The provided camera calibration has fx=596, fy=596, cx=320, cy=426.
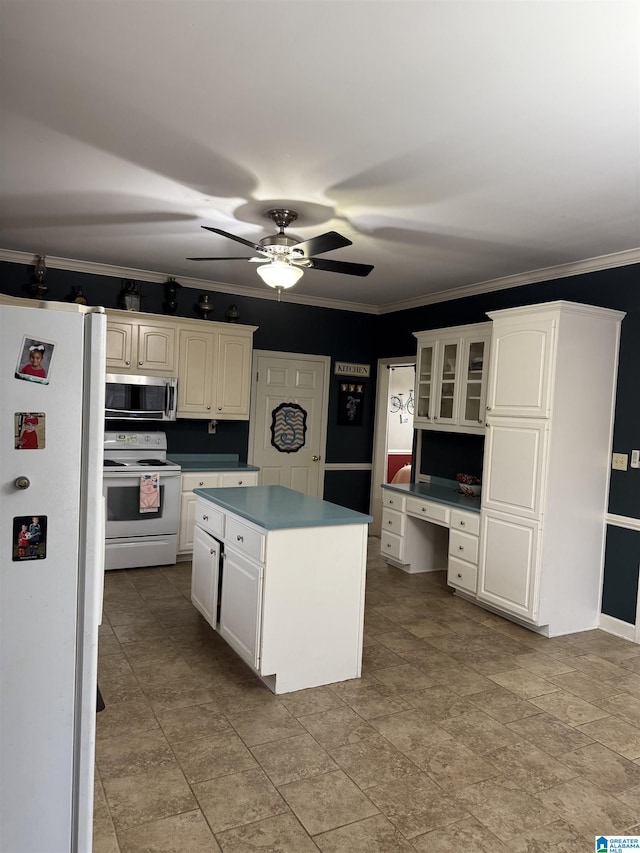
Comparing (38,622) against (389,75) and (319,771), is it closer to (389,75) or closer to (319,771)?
(319,771)

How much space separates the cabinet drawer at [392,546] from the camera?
541 cm

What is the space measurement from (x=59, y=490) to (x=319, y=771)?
1.70 metres

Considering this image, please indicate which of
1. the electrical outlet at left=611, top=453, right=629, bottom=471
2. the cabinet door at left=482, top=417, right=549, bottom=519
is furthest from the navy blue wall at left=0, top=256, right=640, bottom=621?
the cabinet door at left=482, top=417, right=549, bottom=519

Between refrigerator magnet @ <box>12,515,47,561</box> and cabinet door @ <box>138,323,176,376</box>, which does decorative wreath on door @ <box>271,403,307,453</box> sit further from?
refrigerator magnet @ <box>12,515,47,561</box>

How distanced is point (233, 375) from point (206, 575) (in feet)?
7.89

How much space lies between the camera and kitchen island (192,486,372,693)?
119 inches

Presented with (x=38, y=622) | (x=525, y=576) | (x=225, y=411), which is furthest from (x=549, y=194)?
(x=225, y=411)

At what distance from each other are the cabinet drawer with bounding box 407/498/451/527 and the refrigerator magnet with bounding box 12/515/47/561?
376 centimetres

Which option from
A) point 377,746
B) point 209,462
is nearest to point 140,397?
point 209,462

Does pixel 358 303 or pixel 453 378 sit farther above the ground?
pixel 358 303

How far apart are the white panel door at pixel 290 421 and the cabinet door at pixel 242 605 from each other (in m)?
2.89

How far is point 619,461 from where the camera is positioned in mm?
4152

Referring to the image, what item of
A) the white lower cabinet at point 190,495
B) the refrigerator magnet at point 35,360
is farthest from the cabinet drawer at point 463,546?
the refrigerator magnet at point 35,360

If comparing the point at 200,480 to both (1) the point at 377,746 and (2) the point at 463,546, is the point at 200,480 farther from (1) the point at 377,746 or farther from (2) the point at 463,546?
(1) the point at 377,746
